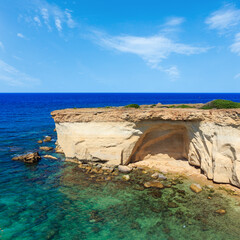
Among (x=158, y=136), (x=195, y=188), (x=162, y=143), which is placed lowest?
(x=195, y=188)

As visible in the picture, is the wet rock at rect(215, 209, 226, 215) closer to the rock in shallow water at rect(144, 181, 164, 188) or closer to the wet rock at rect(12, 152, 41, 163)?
the rock in shallow water at rect(144, 181, 164, 188)

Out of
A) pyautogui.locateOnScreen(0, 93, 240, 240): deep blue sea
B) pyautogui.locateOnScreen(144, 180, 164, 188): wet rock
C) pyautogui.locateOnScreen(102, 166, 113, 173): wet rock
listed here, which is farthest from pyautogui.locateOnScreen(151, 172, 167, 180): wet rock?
pyautogui.locateOnScreen(102, 166, 113, 173): wet rock

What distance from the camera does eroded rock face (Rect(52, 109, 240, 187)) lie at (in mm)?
17547

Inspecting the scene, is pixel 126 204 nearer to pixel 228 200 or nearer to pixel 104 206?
pixel 104 206

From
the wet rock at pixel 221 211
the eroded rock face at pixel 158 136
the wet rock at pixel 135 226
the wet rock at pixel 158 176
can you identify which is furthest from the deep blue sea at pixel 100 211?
the eroded rock face at pixel 158 136

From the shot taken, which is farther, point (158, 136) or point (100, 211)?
point (158, 136)

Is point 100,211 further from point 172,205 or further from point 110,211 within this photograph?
point 172,205

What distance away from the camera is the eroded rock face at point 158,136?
17.5 metres

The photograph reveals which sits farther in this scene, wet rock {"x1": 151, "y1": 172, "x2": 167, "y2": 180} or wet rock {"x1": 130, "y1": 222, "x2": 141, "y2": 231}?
wet rock {"x1": 151, "y1": 172, "x2": 167, "y2": 180}

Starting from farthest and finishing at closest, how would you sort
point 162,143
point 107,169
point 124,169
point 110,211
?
point 162,143
point 107,169
point 124,169
point 110,211

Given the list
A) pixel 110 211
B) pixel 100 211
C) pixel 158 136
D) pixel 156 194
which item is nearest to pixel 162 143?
pixel 158 136

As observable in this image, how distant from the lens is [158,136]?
23016mm

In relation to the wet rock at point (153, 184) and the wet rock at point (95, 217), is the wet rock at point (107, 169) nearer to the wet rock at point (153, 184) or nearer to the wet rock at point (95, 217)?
the wet rock at point (153, 184)

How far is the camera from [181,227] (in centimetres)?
1266
